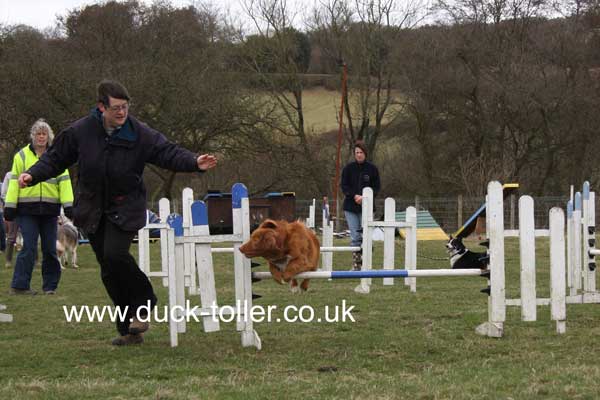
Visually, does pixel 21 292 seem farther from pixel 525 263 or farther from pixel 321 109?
pixel 321 109

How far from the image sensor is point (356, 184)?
36.9 ft

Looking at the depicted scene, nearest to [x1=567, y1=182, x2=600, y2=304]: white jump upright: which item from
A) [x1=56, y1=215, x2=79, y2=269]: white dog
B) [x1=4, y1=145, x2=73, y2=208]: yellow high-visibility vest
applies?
[x1=4, y1=145, x2=73, y2=208]: yellow high-visibility vest

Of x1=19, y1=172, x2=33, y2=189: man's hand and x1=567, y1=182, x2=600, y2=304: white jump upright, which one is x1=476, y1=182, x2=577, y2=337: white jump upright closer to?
x1=567, y1=182, x2=600, y2=304: white jump upright

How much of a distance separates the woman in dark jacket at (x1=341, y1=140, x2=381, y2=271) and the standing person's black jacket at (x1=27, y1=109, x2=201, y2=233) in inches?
214

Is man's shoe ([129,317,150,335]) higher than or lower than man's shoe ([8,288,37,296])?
higher

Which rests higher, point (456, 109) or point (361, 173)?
point (456, 109)

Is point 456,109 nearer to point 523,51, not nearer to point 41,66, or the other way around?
point 523,51

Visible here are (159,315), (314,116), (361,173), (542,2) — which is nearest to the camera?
(159,315)

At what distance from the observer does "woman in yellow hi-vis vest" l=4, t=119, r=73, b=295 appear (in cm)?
872

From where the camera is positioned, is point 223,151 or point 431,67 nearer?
point 223,151

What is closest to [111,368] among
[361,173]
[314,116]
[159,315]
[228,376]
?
[228,376]

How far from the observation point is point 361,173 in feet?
37.0

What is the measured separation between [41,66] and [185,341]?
2238 centimetres

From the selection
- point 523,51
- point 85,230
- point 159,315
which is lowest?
point 159,315
